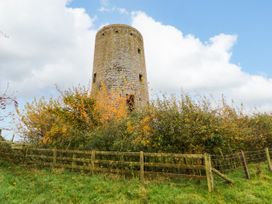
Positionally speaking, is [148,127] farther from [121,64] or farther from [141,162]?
[121,64]

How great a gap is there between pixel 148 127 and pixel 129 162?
4.77 feet

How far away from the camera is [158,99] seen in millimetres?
8562

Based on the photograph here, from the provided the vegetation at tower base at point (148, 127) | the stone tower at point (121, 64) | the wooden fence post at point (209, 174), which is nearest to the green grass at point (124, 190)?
the wooden fence post at point (209, 174)

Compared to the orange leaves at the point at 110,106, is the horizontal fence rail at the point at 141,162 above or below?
below

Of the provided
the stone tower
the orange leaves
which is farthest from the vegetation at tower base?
the stone tower

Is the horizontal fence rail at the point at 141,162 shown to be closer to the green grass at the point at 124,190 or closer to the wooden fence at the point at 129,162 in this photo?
the wooden fence at the point at 129,162

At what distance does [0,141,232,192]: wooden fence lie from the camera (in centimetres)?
613

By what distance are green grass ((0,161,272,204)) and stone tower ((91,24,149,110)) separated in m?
8.27

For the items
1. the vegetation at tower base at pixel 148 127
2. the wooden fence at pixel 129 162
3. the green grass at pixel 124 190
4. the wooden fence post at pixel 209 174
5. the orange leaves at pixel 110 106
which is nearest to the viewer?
the green grass at pixel 124 190

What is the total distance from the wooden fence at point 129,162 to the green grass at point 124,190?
1.07ft

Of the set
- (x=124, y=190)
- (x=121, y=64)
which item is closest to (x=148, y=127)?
(x=124, y=190)

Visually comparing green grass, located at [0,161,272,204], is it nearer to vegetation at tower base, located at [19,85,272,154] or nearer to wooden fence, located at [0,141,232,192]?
wooden fence, located at [0,141,232,192]

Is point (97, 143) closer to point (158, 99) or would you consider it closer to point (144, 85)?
point (158, 99)

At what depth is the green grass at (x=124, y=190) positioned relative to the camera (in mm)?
5277
